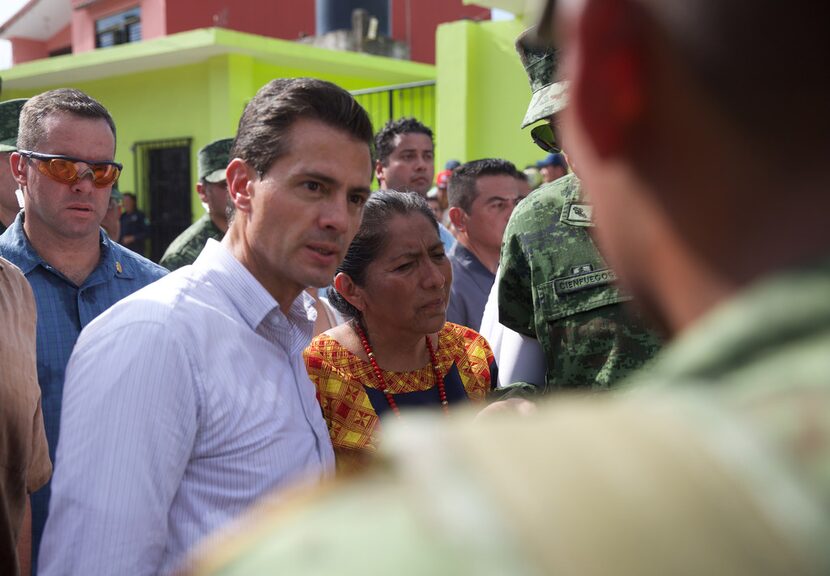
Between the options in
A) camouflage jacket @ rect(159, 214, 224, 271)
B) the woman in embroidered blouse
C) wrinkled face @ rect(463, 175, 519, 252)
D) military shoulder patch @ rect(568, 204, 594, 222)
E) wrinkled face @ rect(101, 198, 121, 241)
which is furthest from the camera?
wrinkled face @ rect(101, 198, 121, 241)

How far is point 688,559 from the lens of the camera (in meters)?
0.55

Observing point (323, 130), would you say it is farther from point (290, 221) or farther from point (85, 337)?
point (85, 337)

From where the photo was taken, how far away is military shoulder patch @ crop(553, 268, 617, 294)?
2.56 meters

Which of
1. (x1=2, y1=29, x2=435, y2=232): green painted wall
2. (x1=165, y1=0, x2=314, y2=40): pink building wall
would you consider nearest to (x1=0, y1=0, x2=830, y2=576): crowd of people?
(x1=2, y1=29, x2=435, y2=232): green painted wall

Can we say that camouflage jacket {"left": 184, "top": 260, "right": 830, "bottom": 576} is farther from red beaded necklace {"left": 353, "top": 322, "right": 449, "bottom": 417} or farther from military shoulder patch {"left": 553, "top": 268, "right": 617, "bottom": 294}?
red beaded necklace {"left": 353, "top": 322, "right": 449, "bottom": 417}

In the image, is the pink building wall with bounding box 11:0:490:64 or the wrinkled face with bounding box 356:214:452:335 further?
the pink building wall with bounding box 11:0:490:64

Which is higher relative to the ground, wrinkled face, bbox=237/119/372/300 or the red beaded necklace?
wrinkled face, bbox=237/119/372/300

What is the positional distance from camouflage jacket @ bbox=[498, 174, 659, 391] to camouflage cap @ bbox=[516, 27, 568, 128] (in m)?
0.26

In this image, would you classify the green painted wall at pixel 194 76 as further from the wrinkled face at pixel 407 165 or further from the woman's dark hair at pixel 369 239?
the woman's dark hair at pixel 369 239

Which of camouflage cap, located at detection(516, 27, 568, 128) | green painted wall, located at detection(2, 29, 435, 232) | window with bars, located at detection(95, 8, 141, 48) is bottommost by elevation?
camouflage cap, located at detection(516, 27, 568, 128)

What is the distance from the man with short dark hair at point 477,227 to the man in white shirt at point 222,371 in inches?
104

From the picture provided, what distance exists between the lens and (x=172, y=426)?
1.73m

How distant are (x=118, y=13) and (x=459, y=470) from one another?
67.9 ft

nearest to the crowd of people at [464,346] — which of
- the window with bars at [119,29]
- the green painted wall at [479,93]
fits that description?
the green painted wall at [479,93]
